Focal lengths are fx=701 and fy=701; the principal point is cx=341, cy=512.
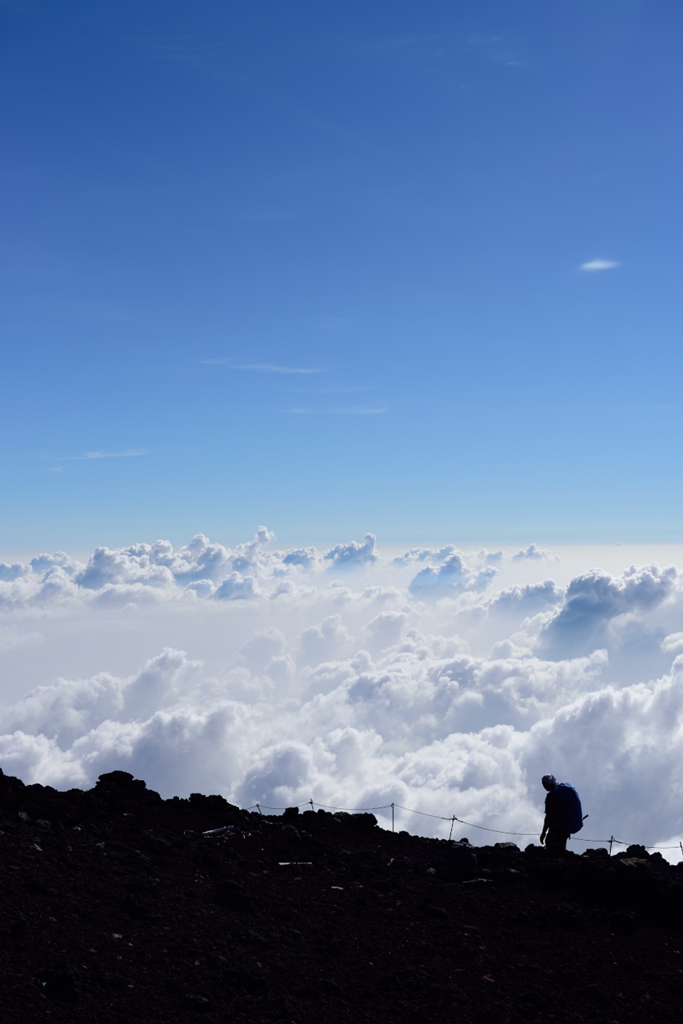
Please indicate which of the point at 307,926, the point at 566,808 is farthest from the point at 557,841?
the point at 307,926

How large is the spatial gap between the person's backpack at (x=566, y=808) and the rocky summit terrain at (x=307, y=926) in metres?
0.91

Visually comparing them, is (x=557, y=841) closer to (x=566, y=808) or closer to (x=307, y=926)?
(x=566, y=808)

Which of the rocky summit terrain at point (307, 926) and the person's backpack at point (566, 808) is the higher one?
the person's backpack at point (566, 808)

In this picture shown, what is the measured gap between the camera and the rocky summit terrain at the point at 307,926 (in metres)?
9.45

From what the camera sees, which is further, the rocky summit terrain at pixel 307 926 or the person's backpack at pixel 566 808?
the person's backpack at pixel 566 808

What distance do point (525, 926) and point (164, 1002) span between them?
6.99 meters

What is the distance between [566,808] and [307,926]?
7.66 meters

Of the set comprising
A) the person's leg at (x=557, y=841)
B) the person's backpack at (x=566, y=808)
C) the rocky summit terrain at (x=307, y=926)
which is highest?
the person's backpack at (x=566, y=808)

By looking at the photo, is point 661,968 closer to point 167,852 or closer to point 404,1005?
point 404,1005

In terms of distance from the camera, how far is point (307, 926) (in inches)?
490

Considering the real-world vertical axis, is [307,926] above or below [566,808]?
below

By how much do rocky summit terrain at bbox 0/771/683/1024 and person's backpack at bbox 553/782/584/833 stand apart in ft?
2.99

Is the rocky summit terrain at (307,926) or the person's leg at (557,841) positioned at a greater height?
the person's leg at (557,841)

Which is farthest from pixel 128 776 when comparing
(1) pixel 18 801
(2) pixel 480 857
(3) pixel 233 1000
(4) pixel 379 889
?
(3) pixel 233 1000
